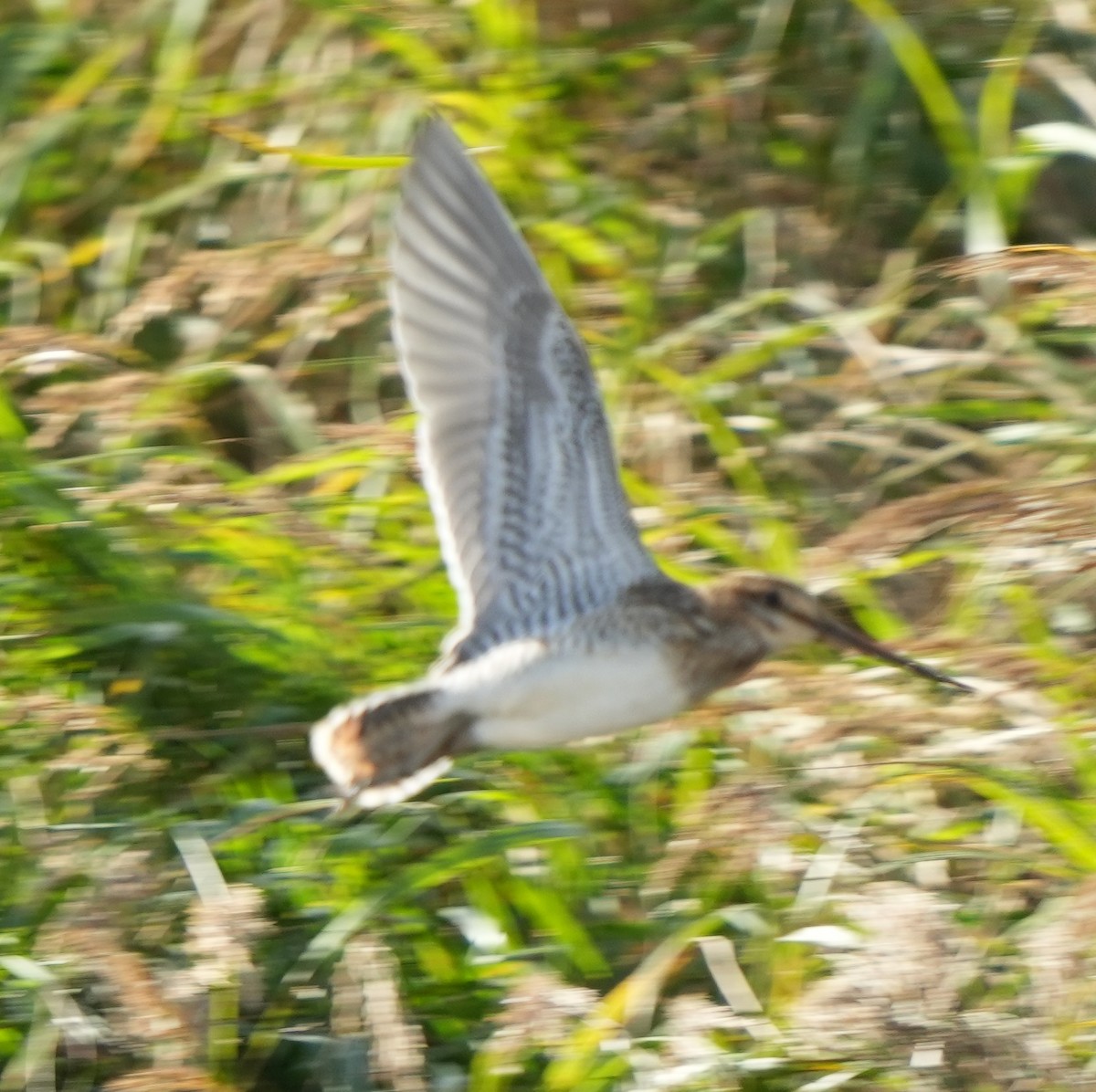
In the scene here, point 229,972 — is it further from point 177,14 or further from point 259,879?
point 177,14

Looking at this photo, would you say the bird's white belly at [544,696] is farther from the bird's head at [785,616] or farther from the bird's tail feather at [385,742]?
the bird's head at [785,616]

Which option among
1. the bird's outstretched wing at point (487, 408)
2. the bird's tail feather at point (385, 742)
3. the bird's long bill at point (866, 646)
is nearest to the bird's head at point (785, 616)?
the bird's long bill at point (866, 646)

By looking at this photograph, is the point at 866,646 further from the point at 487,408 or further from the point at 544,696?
the point at 487,408

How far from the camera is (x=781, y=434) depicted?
12.9ft

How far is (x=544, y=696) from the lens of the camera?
9.53 feet

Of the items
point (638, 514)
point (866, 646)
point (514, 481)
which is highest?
point (514, 481)

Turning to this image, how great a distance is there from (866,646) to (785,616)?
14 cm

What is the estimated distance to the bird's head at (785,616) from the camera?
10.3 ft

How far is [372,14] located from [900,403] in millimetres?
1303

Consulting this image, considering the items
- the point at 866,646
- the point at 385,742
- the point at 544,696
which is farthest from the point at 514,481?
the point at 866,646

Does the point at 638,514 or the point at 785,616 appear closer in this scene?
the point at 785,616

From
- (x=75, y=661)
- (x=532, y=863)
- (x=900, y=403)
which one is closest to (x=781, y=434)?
(x=900, y=403)

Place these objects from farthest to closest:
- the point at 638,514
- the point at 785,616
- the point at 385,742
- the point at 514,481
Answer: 1. the point at 638,514
2. the point at 785,616
3. the point at 514,481
4. the point at 385,742

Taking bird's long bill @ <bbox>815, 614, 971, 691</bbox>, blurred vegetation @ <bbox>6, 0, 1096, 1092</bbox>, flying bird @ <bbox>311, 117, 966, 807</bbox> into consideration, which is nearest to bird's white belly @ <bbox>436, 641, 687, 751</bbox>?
flying bird @ <bbox>311, 117, 966, 807</bbox>
